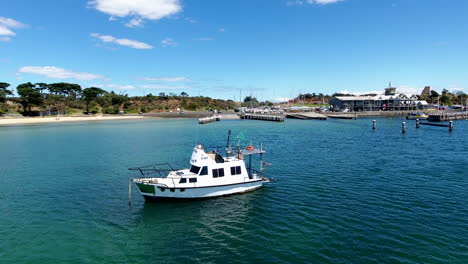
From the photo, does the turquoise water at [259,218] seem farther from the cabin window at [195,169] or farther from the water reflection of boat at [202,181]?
the cabin window at [195,169]

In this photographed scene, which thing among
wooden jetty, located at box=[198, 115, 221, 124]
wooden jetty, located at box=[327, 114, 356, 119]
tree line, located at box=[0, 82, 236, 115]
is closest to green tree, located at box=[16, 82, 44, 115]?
tree line, located at box=[0, 82, 236, 115]

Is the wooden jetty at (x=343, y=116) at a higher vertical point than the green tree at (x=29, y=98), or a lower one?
lower

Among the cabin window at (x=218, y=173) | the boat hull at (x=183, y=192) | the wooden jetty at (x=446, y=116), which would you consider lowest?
the boat hull at (x=183, y=192)

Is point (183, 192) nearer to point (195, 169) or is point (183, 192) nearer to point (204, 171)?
point (195, 169)

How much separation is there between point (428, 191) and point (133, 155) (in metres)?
44.7

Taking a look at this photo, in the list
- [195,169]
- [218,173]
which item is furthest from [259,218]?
[195,169]

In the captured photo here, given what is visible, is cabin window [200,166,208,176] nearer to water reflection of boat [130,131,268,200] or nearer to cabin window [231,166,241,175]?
water reflection of boat [130,131,268,200]

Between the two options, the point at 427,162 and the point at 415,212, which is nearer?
the point at 415,212

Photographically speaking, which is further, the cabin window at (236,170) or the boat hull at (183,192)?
the cabin window at (236,170)

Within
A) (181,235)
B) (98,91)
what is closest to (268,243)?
(181,235)

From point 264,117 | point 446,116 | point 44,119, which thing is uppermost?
point 44,119

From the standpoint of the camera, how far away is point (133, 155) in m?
50.6

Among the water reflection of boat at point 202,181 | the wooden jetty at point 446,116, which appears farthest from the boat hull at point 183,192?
the wooden jetty at point 446,116

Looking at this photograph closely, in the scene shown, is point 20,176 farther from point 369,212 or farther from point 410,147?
point 410,147
